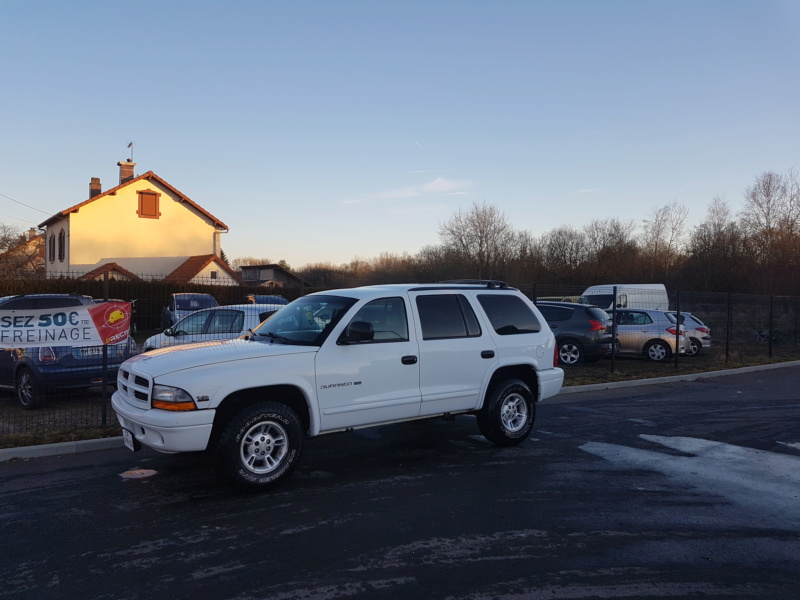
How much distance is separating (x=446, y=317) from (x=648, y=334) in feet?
41.0

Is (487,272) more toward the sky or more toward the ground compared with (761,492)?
more toward the sky

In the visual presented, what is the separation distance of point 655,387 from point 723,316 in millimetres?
9917

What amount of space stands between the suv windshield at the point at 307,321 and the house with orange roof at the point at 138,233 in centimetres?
2945

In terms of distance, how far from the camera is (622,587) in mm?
4016

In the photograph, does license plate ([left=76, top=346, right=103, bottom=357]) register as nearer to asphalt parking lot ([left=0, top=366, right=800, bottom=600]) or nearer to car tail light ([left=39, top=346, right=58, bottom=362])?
car tail light ([left=39, top=346, right=58, bottom=362])

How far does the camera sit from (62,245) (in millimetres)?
37812

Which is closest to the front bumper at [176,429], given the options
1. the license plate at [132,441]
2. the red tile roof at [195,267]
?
the license plate at [132,441]

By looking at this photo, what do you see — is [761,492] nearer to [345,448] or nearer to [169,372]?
[345,448]

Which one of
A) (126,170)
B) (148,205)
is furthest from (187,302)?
(126,170)

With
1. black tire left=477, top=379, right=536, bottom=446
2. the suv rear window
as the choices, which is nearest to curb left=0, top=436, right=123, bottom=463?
black tire left=477, top=379, right=536, bottom=446

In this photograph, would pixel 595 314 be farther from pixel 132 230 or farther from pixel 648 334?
pixel 132 230

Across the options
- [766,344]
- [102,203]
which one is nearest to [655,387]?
[766,344]

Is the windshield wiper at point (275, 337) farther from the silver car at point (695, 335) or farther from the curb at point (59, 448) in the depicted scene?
the silver car at point (695, 335)

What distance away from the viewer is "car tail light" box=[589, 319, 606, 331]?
15867mm
